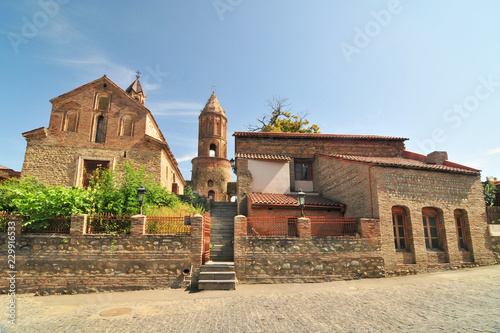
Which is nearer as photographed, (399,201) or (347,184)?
(399,201)

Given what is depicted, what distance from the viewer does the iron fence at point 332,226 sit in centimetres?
1043

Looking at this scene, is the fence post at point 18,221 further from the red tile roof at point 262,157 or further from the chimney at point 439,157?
the chimney at point 439,157

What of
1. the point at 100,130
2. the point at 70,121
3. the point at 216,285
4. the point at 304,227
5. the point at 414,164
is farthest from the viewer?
the point at 100,130

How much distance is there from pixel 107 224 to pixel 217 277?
14.4 feet

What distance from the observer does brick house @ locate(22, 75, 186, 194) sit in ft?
56.0

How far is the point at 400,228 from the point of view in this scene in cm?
1153

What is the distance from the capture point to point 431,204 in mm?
11805

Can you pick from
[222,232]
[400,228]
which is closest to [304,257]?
[222,232]

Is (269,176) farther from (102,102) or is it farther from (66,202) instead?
A: (102,102)

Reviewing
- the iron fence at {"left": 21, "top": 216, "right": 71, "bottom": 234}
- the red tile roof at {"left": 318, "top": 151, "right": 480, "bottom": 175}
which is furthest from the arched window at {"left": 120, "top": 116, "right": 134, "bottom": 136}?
A: the red tile roof at {"left": 318, "top": 151, "right": 480, "bottom": 175}

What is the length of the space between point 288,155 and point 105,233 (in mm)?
11497

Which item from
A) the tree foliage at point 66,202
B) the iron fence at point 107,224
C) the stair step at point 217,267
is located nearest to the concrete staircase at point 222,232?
the stair step at point 217,267

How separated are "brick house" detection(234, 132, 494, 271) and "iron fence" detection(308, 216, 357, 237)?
1160mm

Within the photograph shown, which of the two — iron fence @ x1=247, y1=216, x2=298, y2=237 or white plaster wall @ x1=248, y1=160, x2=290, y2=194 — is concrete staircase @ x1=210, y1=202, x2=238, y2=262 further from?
white plaster wall @ x1=248, y1=160, x2=290, y2=194
